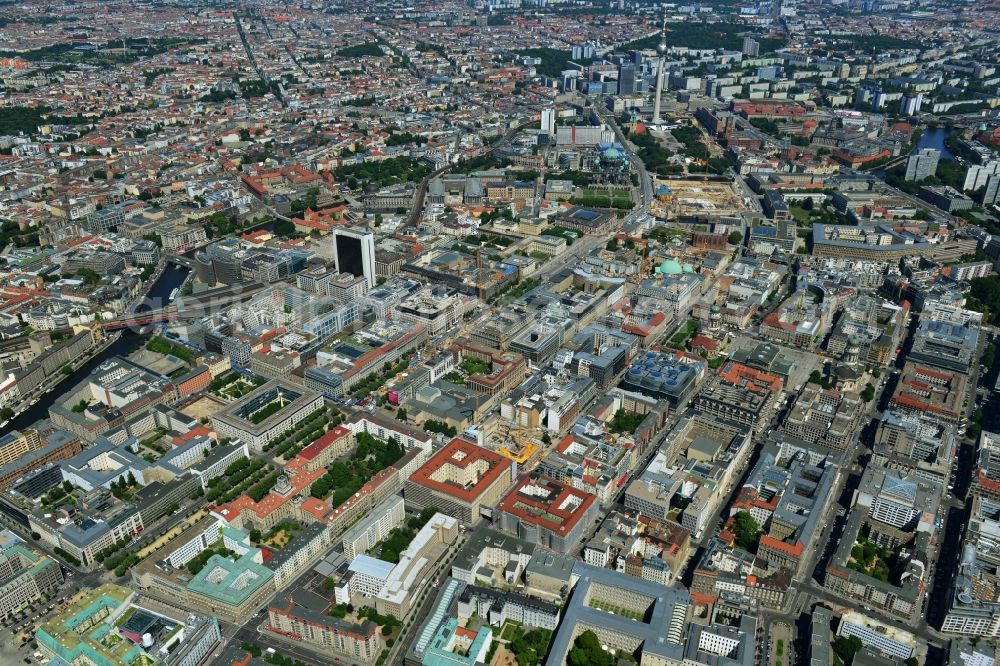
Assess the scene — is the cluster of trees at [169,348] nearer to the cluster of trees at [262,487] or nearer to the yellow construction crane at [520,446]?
the cluster of trees at [262,487]

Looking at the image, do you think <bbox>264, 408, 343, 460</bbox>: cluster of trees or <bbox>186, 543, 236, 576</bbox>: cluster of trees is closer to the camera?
<bbox>186, 543, 236, 576</bbox>: cluster of trees

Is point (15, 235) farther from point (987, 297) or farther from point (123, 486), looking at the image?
point (987, 297)

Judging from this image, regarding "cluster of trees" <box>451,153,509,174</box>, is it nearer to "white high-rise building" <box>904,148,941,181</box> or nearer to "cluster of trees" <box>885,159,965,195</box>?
"cluster of trees" <box>885,159,965,195</box>

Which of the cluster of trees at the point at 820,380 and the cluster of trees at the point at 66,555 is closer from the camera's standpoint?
the cluster of trees at the point at 66,555

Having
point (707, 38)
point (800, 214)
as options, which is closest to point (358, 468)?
point (800, 214)

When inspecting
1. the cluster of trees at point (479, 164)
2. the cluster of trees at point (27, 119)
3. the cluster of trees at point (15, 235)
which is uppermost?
the cluster of trees at point (27, 119)

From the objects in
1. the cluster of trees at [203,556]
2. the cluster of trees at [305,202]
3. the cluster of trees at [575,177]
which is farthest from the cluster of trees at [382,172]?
the cluster of trees at [203,556]

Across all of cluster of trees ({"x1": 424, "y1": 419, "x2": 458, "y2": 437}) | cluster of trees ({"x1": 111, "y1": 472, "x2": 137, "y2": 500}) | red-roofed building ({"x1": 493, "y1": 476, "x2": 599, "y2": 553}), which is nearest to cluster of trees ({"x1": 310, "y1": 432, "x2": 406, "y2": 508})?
cluster of trees ({"x1": 424, "y1": 419, "x2": 458, "y2": 437})

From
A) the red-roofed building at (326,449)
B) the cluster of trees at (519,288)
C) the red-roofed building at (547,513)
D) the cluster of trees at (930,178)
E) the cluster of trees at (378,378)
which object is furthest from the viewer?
the cluster of trees at (930,178)
